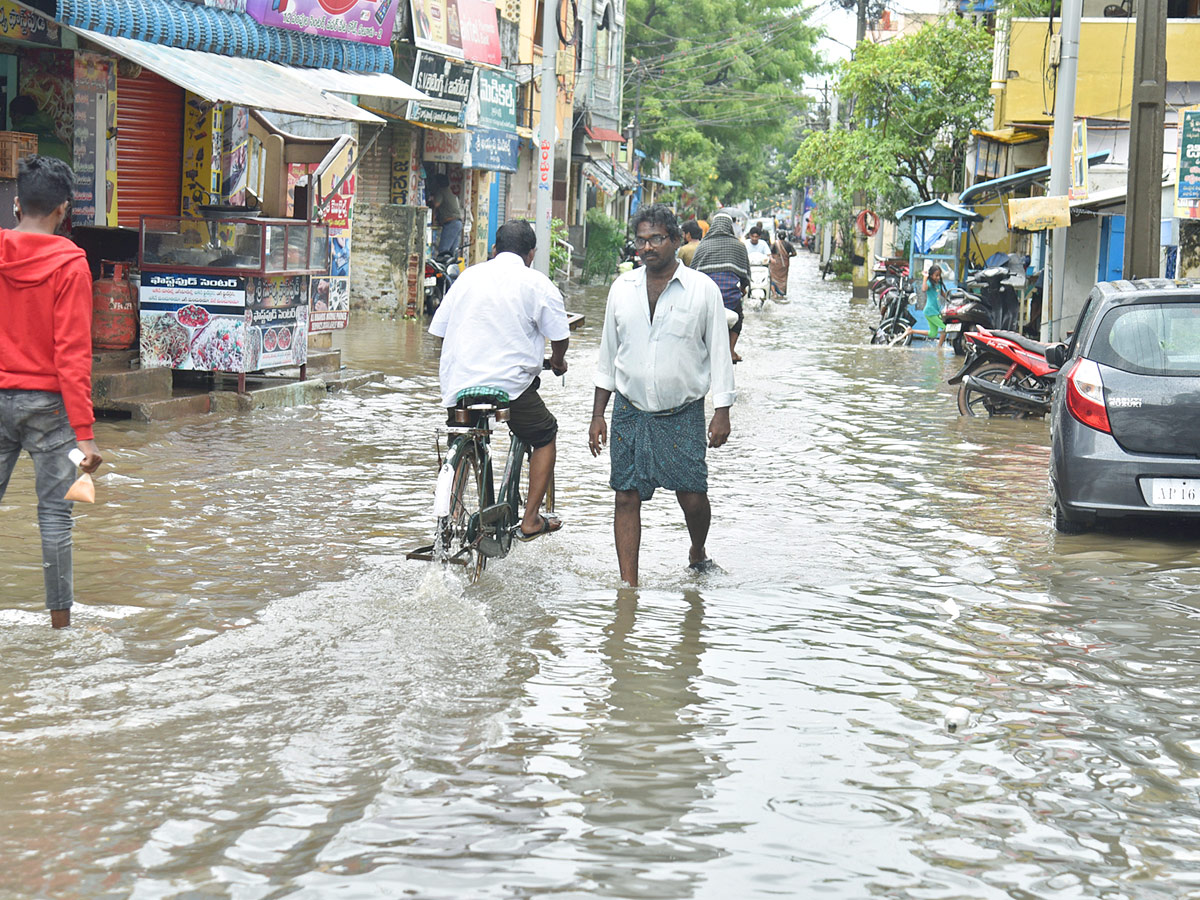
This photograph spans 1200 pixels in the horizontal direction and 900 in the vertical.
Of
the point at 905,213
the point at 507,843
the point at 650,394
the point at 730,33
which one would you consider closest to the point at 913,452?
the point at 650,394

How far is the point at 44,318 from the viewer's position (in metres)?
6.01

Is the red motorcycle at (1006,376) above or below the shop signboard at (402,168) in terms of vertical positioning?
below

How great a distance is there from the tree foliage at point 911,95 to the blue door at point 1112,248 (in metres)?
11.8

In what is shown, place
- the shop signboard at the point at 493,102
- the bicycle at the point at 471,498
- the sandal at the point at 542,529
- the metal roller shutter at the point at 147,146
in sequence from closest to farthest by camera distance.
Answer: the bicycle at the point at 471,498 < the sandal at the point at 542,529 < the metal roller shutter at the point at 147,146 < the shop signboard at the point at 493,102

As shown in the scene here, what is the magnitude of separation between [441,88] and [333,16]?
8975mm

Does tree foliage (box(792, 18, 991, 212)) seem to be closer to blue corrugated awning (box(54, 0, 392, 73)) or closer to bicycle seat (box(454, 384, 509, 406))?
blue corrugated awning (box(54, 0, 392, 73))

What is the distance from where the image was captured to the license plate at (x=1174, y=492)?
8.61 meters

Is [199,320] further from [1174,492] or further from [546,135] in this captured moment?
[546,135]

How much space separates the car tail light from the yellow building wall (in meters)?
15.9

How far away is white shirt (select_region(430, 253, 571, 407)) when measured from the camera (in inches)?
292

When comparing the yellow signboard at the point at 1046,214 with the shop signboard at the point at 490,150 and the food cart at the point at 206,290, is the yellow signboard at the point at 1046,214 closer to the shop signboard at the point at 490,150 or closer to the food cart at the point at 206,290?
the food cart at the point at 206,290

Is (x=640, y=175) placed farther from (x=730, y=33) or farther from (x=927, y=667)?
(x=927, y=667)

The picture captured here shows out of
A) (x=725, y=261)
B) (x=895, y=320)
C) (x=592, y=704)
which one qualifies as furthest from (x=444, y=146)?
(x=592, y=704)

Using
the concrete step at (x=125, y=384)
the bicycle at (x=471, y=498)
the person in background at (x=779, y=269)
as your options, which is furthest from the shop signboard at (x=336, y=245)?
the person in background at (x=779, y=269)
